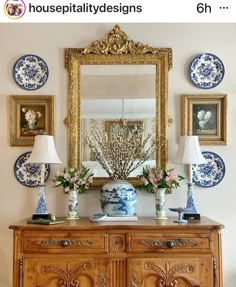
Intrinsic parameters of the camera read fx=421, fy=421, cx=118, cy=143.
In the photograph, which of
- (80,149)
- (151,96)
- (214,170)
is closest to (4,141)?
(80,149)

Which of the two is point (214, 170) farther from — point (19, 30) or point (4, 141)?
point (19, 30)

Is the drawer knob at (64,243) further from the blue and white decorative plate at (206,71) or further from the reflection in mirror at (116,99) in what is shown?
the blue and white decorative plate at (206,71)

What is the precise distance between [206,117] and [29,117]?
1.35 meters

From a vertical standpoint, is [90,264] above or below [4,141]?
below

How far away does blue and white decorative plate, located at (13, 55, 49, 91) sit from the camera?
3225 millimetres

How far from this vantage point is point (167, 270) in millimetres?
2617

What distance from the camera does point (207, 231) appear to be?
262cm

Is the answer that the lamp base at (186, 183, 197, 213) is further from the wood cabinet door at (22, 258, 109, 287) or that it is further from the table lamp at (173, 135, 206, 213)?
the wood cabinet door at (22, 258, 109, 287)

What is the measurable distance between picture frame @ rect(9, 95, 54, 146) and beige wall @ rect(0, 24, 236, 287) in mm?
47

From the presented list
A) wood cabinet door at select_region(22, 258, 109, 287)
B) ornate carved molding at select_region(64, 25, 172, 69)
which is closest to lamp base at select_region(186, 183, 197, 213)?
wood cabinet door at select_region(22, 258, 109, 287)

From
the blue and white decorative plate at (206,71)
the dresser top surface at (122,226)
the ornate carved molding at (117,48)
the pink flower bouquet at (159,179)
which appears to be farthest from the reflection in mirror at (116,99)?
the dresser top surface at (122,226)

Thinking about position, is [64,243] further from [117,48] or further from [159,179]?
[117,48]

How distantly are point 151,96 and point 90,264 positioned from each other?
4.34 feet

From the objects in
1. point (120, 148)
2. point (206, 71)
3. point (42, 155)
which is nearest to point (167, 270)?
point (120, 148)
